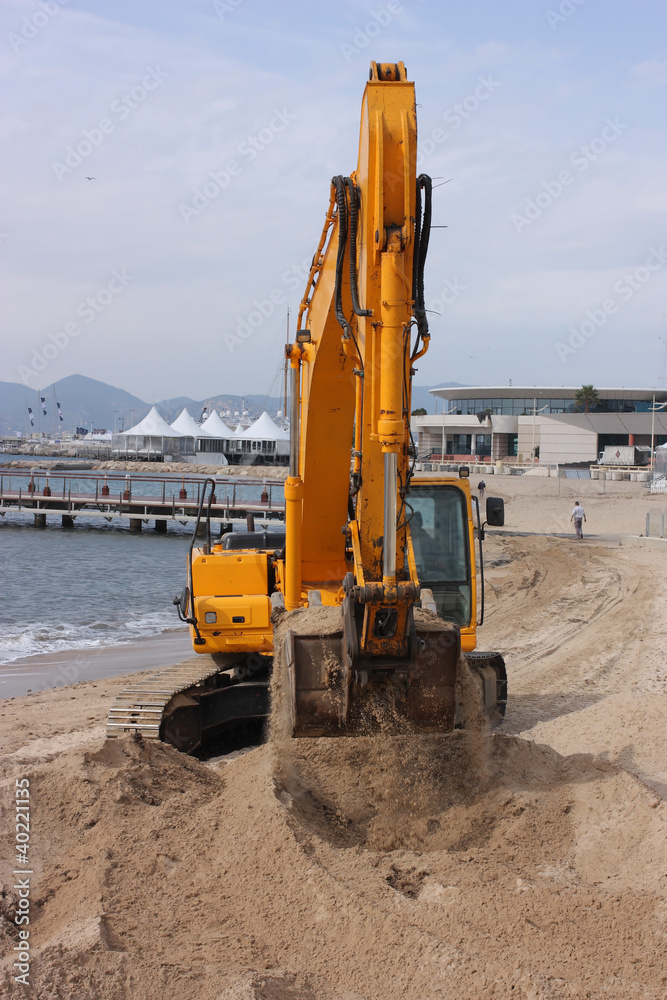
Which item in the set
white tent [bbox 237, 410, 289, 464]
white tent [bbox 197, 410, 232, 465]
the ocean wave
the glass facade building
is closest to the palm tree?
the glass facade building

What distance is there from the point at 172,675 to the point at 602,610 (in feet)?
31.8

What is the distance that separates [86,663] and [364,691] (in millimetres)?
9446

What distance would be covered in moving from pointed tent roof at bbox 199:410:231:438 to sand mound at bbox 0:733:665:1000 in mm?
87191

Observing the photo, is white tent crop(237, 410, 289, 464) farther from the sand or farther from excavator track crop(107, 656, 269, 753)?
the sand

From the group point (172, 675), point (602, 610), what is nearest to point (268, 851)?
point (172, 675)

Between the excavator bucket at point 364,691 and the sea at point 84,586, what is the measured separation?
9.82 m

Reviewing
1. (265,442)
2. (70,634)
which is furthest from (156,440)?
(70,634)

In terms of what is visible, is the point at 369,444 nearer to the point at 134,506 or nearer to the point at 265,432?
the point at 134,506

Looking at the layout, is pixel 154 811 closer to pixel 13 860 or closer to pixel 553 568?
pixel 13 860

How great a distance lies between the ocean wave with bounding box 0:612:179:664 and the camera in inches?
546

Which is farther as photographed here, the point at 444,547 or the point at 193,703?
the point at 444,547

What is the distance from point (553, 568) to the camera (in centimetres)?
1984

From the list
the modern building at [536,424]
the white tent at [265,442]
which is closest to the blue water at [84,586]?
the modern building at [536,424]

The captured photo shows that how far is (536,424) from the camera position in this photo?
68.4 m
